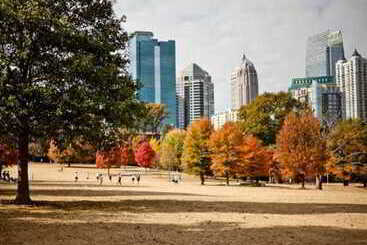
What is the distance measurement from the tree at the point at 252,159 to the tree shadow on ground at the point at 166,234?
42931 mm

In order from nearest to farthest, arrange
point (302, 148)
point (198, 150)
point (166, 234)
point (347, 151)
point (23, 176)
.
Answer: point (166, 234)
point (23, 176)
point (302, 148)
point (347, 151)
point (198, 150)

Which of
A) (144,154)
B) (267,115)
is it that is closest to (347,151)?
(267,115)

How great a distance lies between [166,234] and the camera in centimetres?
1627

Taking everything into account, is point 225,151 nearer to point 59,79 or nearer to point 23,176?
point 23,176

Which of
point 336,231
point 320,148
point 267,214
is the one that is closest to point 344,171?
point 320,148

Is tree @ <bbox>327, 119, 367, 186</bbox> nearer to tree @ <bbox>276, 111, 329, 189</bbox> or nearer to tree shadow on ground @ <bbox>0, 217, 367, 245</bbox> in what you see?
tree @ <bbox>276, 111, 329, 189</bbox>

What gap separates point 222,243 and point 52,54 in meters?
15.3

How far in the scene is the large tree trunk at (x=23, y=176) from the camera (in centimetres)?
2534

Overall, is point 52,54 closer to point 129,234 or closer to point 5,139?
point 5,139

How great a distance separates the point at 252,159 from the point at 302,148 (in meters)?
9.82

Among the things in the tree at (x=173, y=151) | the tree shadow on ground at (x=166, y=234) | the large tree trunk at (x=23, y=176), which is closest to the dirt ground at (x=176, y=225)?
the tree shadow on ground at (x=166, y=234)

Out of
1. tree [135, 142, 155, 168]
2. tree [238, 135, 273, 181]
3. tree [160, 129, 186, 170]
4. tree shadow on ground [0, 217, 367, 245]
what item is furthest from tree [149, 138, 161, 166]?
tree shadow on ground [0, 217, 367, 245]

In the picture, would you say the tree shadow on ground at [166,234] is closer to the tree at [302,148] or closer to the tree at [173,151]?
the tree at [302,148]

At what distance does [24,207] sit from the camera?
78.6 ft
